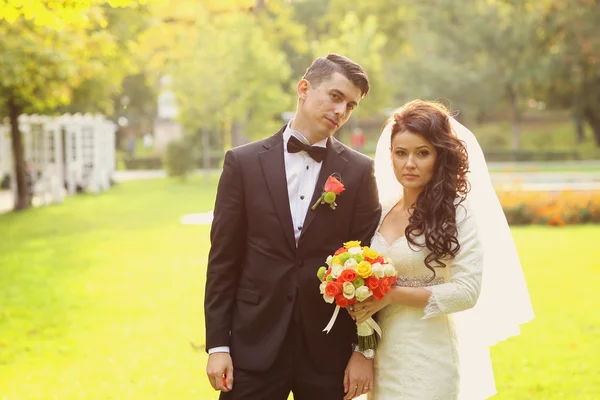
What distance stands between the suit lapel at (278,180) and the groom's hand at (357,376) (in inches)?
23.6

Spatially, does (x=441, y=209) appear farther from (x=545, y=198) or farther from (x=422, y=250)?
(x=545, y=198)

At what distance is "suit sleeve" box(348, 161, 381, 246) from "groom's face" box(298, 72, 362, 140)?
12.2 inches

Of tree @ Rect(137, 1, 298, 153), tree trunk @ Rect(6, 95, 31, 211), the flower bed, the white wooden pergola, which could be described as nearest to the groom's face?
the flower bed

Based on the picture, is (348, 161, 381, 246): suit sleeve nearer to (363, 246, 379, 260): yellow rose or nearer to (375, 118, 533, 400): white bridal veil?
(375, 118, 533, 400): white bridal veil

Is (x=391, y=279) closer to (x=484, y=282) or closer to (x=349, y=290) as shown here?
(x=349, y=290)

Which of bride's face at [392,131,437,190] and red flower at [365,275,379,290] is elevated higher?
bride's face at [392,131,437,190]

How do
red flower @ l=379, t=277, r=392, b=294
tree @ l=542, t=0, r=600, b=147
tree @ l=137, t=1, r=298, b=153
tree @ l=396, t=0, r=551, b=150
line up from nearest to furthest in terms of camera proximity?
1. red flower @ l=379, t=277, r=392, b=294
2. tree @ l=542, t=0, r=600, b=147
3. tree @ l=137, t=1, r=298, b=153
4. tree @ l=396, t=0, r=551, b=150

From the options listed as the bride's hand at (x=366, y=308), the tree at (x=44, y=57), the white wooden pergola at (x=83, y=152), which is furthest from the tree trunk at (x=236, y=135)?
the bride's hand at (x=366, y=308)

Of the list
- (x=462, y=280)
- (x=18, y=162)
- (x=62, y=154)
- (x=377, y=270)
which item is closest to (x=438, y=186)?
(x=462, y=280)

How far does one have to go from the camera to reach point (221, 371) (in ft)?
11.6

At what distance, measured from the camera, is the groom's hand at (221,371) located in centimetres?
353

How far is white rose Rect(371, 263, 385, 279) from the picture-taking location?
3309 mm

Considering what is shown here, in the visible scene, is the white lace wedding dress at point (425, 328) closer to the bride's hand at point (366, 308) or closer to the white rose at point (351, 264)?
the bride's hand at point (366, 308)

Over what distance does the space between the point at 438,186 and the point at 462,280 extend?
0.44 metres
